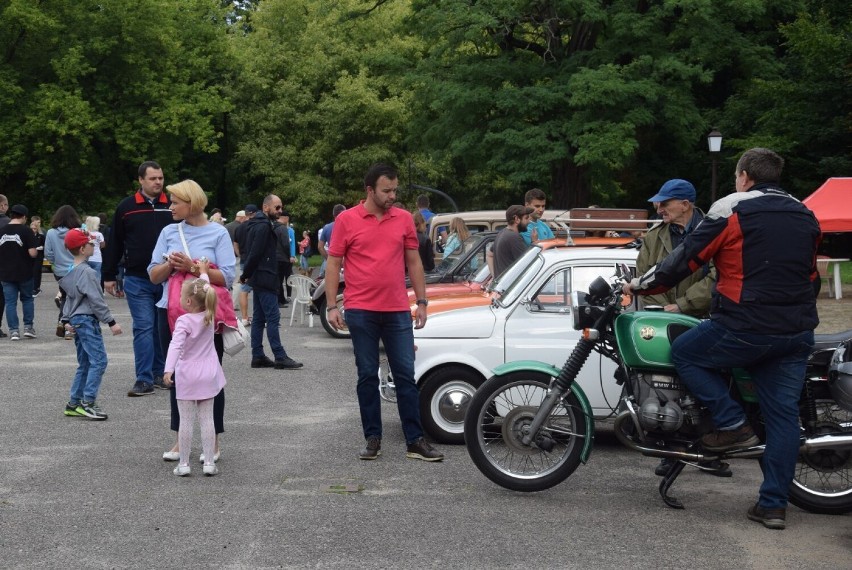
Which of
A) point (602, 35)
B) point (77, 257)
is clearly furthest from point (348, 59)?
point (77, 257)

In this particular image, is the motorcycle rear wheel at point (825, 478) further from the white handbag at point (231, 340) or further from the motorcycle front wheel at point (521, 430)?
the white handbag at point (231, 340)

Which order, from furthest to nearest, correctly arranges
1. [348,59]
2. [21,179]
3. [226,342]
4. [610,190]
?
[348,59]
[21,179]
[610,190]
[226,342]

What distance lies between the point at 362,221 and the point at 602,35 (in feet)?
90.2

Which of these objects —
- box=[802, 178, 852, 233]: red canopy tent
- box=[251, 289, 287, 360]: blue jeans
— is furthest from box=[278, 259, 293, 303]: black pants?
box=[802, 178, 852, 233]: red canopy tent

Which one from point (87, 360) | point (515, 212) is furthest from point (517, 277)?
point (87, 360)

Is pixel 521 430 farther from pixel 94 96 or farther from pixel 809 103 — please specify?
pixel 94 96

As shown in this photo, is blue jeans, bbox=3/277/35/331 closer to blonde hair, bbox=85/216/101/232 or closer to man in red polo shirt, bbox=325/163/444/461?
blonde hair, bbox=85/216/101/232

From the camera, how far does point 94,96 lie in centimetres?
4575

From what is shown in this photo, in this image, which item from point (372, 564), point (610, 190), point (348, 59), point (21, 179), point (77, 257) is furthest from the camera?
point (348, 59)

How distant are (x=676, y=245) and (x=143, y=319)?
5.38 m

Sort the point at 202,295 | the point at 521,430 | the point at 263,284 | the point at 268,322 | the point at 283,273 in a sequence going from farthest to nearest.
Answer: the point at 283,273, the point at 268,322, the point at 263,284, the point at 202,295, the point at 521,430

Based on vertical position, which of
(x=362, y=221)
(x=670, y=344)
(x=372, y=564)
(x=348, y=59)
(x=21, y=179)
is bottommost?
(x=372, y=564)

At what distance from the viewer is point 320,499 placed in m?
6.98

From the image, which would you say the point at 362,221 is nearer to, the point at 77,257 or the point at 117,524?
the point at 117,524
